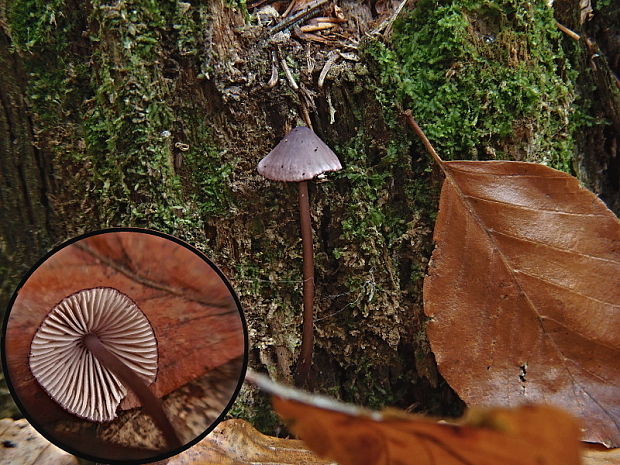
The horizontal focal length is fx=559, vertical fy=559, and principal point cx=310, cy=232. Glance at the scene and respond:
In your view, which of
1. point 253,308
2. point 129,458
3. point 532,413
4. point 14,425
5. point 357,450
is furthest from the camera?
point 253,308

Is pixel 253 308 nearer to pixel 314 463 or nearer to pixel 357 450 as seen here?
pixel 314 463

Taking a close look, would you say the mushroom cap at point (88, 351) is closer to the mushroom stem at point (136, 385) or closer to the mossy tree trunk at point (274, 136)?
the mushroom stem at point (136, 385)

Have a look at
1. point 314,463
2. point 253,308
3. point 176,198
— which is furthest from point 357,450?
point 176,198

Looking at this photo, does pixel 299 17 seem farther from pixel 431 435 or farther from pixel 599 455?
pixel 599 455

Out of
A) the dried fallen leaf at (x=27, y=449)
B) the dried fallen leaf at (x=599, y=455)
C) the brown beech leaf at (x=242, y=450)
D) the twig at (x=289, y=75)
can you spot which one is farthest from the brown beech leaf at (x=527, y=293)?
the dried fallen leaf at (x=27, y=449)

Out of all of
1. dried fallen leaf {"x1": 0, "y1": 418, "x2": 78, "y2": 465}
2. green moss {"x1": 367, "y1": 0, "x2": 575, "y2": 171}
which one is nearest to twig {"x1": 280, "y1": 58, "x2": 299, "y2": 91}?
green moss {"x1": 367, "y1": 0, "x2": 575, "y2": 171}

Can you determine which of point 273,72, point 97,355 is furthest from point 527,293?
point 97,355

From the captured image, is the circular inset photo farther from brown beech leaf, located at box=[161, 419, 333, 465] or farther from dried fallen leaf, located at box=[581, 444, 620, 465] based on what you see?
dried fallen leaf, located at box=[581, 444, 620, 465]
